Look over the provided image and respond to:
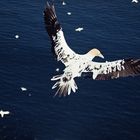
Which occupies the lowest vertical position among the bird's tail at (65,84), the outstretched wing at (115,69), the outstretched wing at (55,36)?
the bird's tail at (65,84)

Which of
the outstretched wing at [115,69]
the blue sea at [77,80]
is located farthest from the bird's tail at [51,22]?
the blue sea at [77,80]

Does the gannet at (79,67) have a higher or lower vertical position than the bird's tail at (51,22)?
lower

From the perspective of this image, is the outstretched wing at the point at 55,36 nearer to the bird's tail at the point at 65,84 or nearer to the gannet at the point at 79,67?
the gannet at the point at 79,67

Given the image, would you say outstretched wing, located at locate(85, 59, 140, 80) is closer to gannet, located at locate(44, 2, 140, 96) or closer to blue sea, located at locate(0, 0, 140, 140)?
gannet, located at locate(44, 2, 140, 96)

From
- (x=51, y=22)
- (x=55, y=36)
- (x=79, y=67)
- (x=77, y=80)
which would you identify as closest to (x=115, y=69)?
(x=79, y=67)

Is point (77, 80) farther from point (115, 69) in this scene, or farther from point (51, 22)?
point (115, 69)

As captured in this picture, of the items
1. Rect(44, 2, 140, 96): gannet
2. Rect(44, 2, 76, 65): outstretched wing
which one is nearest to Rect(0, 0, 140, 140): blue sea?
Rect(44, 2, 76, 65): outstretched wing

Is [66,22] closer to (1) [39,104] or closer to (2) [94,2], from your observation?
(2) [94,2]
